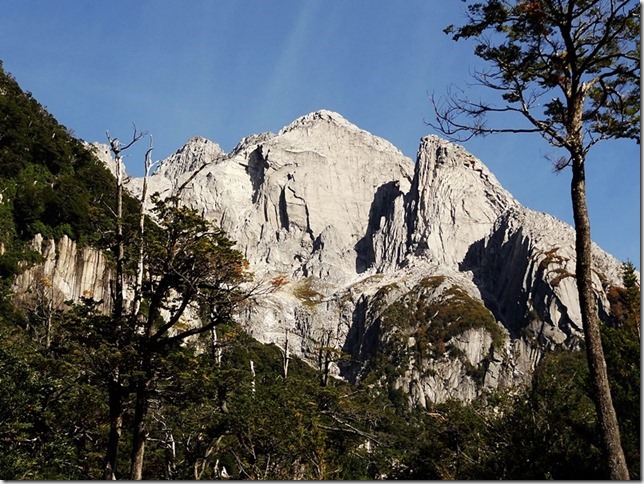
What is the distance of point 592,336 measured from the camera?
11195 mm

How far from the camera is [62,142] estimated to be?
64688 mm

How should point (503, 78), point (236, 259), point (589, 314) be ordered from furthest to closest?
point (236, 259) → point (503, 78) → point (589, 314)

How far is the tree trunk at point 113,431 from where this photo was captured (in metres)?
13.6

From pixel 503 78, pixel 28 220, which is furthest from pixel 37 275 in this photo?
pixel 503 78

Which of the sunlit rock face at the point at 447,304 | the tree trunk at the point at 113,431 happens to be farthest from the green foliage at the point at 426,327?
the tree trunk at the point at 113,431

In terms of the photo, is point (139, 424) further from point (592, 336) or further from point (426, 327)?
point (426, 327)

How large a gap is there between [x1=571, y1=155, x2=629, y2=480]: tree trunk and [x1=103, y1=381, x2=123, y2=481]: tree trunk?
9.97 meters

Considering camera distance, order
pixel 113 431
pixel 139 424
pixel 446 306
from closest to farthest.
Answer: pixel 113 431 < pixel 139 424 < pixel 446 306

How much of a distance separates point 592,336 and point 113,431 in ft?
33.7

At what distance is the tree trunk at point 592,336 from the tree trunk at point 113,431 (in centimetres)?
997

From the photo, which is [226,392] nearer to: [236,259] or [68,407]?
[236,259]

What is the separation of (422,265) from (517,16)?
583 feet

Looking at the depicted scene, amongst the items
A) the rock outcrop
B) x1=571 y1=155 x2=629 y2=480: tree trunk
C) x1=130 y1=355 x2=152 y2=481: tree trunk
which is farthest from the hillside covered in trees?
the rock outcrop

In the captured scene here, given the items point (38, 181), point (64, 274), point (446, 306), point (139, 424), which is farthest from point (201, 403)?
point (446, 306)
